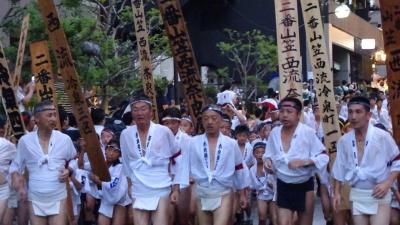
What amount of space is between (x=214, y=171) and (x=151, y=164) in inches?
30.2

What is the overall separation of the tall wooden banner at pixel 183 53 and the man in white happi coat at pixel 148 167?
1.12 meters

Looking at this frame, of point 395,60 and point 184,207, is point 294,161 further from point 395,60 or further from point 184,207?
point 184,207

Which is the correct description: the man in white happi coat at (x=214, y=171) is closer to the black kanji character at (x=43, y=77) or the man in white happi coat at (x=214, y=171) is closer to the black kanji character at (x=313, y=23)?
the black kanji character at (x=313, y=23)

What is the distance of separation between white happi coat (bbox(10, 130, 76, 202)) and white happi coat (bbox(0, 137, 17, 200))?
0.40 m

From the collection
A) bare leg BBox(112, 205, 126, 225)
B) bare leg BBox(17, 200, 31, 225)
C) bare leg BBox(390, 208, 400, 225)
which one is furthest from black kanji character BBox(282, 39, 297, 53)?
bare leg BBox(17, 200, 31, 225)

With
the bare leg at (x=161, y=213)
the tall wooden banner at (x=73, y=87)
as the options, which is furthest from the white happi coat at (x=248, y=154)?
the bare leg at (x=161, y=213)

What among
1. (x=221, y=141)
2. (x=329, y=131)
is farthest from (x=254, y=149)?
(x=221, y=141)

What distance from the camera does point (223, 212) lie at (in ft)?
29.2

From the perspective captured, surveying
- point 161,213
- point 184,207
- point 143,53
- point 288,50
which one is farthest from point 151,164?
point 143,53

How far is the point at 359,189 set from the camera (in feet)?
26.5

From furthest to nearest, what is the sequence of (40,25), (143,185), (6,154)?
(40,25)
(6,154)
(143,185)

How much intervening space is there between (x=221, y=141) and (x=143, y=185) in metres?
1.10

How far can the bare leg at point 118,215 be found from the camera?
32.9ft

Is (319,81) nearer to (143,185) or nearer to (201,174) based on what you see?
(201,174)
